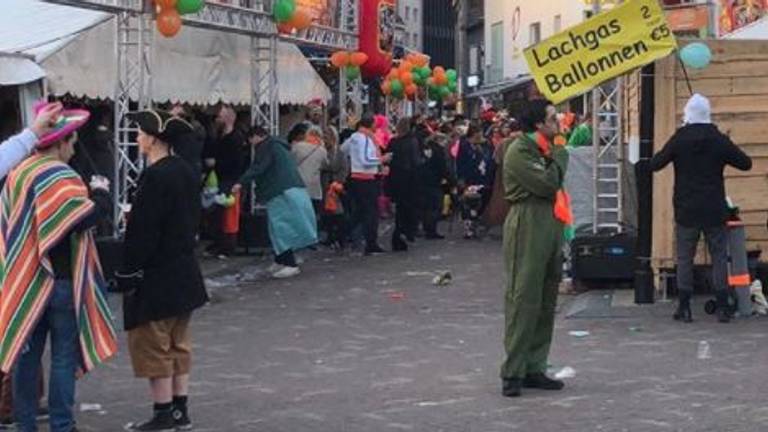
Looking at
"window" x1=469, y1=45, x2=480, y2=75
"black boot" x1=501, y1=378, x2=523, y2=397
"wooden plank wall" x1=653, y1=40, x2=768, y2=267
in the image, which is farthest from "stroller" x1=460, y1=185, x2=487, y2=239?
"window" x1=469, y1=45, x2=480, y2=75

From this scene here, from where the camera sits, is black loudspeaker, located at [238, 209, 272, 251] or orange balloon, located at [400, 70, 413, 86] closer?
black loudspeaker, located at [238, 209, 272, 251]

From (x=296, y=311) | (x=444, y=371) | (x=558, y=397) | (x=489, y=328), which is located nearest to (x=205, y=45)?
(x=296, y=311)

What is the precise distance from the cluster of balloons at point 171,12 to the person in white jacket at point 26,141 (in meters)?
8.24

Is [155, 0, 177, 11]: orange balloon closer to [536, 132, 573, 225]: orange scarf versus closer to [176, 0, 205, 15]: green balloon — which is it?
[176, 0, 205, 15]: green balloon

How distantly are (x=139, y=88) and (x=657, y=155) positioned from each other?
6367 millimetres

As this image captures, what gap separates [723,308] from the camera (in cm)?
1184

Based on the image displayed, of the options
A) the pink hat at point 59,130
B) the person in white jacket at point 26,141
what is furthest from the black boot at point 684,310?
the person in white jacket at point 26,141

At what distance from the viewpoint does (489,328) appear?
12.1m

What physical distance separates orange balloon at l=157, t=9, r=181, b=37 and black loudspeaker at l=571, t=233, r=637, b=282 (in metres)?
4.91

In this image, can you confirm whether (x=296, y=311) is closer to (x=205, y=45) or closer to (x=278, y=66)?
(x=205, y=45)

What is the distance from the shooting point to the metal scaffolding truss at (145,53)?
15586mm

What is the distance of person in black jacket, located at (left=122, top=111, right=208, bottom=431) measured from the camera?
764 cm

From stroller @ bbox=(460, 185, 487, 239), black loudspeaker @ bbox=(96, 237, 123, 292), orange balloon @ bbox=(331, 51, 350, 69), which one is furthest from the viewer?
orange balloon @ bbox=(331, 51, 350, 69)

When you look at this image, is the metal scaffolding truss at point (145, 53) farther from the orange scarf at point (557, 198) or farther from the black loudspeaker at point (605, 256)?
the orange scarf at point (557, 198)
